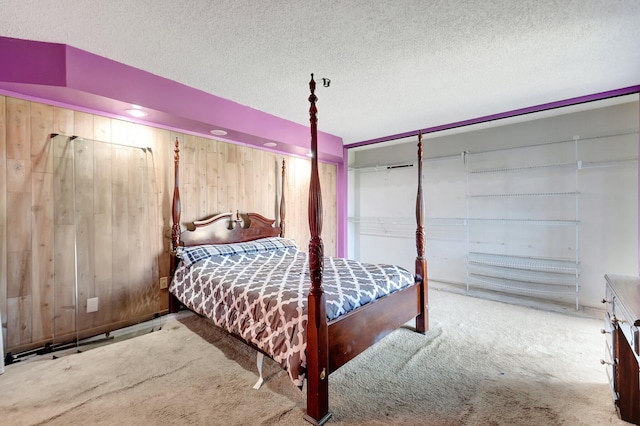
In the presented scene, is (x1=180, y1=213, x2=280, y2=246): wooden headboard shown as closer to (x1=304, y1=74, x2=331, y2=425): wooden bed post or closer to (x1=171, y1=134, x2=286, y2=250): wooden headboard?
(x1=171, y1=134, x2=286, y2=250): wooden headboard

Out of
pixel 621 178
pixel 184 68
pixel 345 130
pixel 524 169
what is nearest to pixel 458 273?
pixel 524 169

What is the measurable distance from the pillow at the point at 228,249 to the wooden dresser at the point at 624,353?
3.01m

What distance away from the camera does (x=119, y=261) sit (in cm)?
281

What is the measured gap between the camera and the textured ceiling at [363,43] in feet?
5.64

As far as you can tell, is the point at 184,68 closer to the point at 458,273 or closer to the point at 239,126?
the point at 239,126

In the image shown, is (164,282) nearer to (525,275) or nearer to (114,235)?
(114,235)

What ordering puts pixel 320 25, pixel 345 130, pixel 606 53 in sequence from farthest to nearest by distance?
pixel 345 130, pixel 606 53, pixel 320 25

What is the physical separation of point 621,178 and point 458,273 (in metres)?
2.13

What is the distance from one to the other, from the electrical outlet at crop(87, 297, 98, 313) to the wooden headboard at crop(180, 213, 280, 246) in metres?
0.89

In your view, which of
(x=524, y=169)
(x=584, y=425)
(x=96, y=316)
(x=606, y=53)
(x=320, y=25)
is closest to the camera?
(x=584, y=425)

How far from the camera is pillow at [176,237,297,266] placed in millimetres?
2947

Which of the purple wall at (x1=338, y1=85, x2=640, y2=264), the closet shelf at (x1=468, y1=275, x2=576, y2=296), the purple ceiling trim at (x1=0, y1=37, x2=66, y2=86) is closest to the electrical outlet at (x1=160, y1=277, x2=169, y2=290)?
the purple ceiling trim at (x1=0, y1=37, x2=66, y2=86)

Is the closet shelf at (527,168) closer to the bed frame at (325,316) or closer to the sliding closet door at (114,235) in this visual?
the bed frame at (325,316)

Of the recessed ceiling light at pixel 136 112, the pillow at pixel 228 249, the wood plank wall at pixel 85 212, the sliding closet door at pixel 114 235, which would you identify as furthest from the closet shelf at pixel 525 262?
the recessed ceiling light at pixel 136 112
